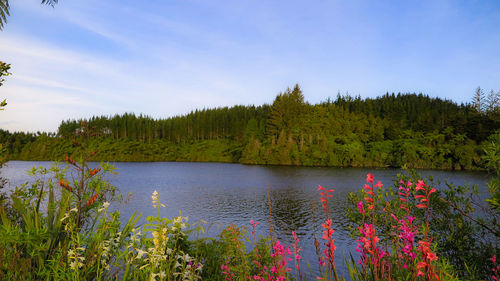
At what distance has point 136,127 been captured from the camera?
424 feet

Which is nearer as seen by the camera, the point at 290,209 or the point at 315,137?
the point at 290,209

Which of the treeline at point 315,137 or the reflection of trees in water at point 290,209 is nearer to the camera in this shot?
the reflection of trees in water at point 290,209

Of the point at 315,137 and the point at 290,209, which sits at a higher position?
the point at 315,137

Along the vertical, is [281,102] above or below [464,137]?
above

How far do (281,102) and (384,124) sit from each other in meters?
31.6

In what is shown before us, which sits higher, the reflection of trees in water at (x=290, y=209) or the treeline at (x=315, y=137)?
the treeline at (x=315, y=137)

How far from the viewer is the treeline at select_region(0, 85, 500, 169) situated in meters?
66.6

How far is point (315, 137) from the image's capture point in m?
79.9

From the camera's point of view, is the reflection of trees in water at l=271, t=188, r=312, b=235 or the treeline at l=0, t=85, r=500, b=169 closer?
the reflection of trees in water at l=271, t=188, r=312, b=235

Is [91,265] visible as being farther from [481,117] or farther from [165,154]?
[165,154]

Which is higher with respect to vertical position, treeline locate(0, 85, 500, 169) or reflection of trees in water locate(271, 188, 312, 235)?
treeline locate(0, 85, 500, 169)

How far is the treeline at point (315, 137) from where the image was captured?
66.6 m

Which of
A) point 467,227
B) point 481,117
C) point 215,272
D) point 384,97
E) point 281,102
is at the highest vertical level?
point 384,97

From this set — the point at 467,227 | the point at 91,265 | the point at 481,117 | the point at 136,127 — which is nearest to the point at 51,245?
the point at 91,265
